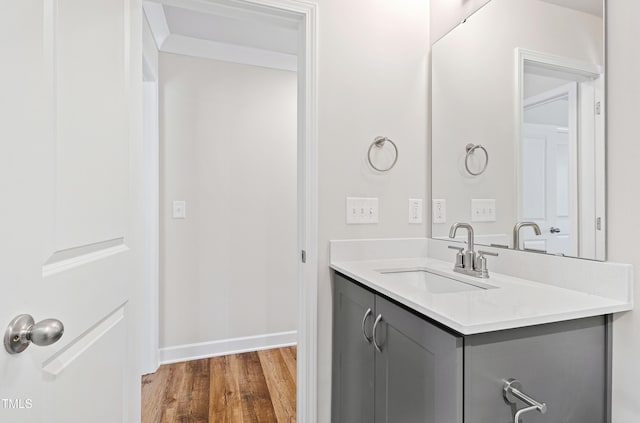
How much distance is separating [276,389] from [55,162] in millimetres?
1899

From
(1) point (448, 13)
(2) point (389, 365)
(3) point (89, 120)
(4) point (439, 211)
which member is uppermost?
(1) point (448, 13)

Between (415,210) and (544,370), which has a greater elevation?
(415,210)

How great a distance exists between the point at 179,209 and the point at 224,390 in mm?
1326

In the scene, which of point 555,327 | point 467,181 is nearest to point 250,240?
point 467,181

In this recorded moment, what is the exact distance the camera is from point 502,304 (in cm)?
90

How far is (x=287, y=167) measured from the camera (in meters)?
2.83

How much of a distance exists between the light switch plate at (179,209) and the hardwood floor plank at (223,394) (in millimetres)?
1146

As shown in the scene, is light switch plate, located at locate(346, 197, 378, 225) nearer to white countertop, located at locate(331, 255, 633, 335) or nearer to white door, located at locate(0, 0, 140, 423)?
white countertop, located at locate(331, 255, 633, 335)

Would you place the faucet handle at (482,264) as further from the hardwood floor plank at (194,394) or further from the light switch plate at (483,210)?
the hardwood floor plank at (194,394)

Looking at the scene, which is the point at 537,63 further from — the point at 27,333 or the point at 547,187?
the point at 27,333

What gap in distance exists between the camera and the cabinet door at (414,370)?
0.78 m

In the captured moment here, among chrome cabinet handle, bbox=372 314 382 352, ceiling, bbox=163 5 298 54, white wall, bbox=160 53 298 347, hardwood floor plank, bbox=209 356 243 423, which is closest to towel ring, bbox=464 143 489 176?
chrome cabinet handle, bbox=372 314 382 352

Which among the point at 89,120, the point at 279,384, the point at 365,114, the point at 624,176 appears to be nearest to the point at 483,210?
the point at 624,176

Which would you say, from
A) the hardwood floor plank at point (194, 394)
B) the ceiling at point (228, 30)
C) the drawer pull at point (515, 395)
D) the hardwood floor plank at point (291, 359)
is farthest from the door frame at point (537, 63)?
the hardwood floor plank at point (194, 394)
